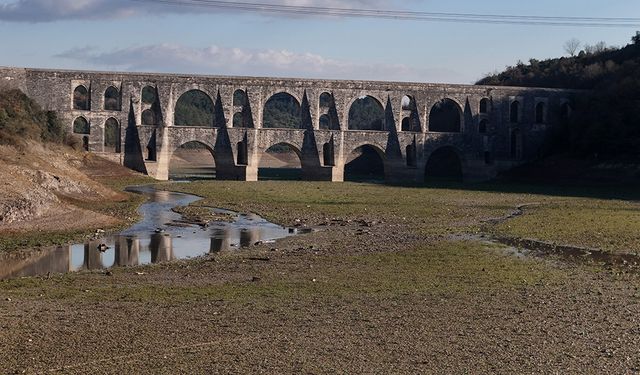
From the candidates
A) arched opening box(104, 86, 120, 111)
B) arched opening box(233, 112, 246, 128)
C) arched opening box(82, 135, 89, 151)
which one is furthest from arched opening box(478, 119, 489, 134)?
arched opening box(104, 86, 120, 111)

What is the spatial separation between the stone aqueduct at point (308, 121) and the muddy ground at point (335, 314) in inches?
1841

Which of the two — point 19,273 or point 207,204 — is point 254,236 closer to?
point 19,273

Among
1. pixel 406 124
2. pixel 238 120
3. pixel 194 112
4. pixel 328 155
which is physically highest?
pixel 194 112

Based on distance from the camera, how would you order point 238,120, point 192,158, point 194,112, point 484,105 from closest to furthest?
point 484,105, point 238,120, point 192,158, point 194,112

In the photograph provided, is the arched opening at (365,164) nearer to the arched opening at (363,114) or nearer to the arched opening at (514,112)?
the arched opening at (514,112)

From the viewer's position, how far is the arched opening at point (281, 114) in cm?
15150

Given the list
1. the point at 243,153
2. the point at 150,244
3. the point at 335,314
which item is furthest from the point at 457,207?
the point at 243,153

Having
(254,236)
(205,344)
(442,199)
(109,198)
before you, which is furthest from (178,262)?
(442,199)

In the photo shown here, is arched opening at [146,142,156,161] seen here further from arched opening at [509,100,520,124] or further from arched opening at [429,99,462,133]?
arched opening at [429,99,462,133]

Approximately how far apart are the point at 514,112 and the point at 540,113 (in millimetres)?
2498

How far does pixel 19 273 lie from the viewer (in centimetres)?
2209

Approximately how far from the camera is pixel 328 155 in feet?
258

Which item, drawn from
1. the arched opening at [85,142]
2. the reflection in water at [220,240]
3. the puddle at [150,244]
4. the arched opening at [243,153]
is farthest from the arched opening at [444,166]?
the reflection in water at [220,240]

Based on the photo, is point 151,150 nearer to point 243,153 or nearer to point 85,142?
point 85,142
